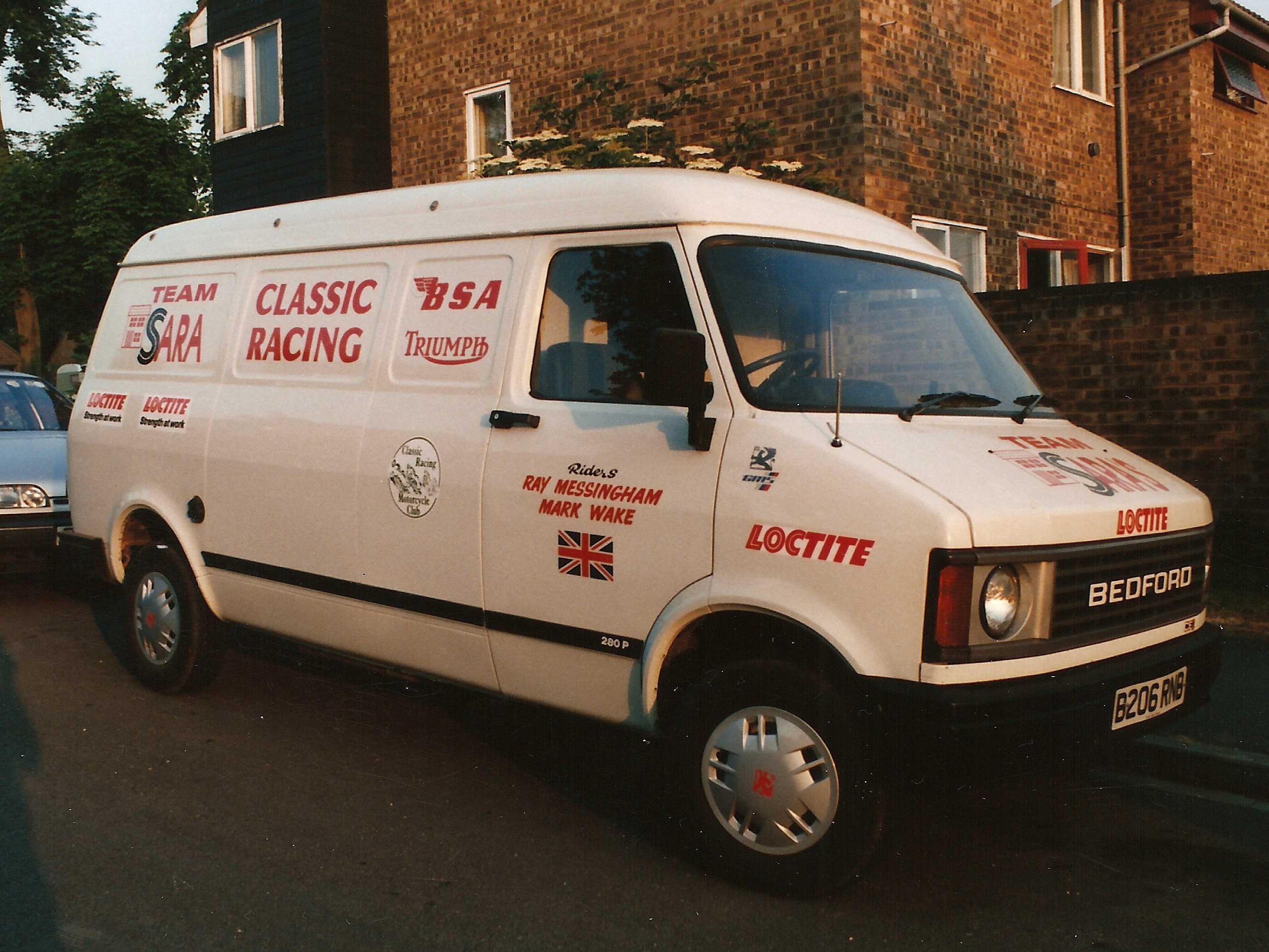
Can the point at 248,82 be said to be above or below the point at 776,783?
above

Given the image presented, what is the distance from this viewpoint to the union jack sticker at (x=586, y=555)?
427 centimetres

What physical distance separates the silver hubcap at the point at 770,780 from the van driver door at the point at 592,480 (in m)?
0.44

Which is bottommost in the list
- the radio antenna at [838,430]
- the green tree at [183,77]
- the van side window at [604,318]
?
the radio antenna at [838,430]

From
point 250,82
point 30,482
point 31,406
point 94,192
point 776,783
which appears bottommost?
point 776,783

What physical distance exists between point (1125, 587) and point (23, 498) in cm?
748

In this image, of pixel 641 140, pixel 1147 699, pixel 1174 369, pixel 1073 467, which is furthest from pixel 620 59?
pixel 1147 699

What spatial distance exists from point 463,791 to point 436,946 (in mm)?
1337

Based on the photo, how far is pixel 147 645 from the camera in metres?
6.34

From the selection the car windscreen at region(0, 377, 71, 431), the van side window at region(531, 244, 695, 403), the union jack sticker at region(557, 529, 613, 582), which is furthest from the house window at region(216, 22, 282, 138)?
the union jack sticker at region(557, 529, 613, 582)

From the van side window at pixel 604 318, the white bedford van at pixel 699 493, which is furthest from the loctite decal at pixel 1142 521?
the van side window at pixel 604 318

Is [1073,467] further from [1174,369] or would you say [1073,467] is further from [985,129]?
[985,129]

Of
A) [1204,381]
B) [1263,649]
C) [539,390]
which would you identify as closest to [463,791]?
[539,390]

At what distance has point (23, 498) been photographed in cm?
873

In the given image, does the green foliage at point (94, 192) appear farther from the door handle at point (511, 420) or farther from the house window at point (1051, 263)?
the door handle at point (511, 420)
